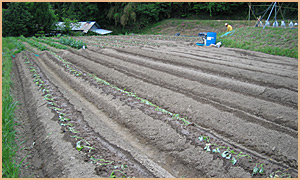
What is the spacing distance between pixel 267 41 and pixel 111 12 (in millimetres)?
25647

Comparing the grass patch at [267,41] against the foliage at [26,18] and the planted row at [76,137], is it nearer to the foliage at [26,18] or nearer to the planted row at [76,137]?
the planted row at [76,137]

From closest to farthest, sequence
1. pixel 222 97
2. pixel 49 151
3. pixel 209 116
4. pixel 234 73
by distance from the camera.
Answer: pixel 49 151 → pixel 209 116 → pixel 222 97 → pixel 234 73

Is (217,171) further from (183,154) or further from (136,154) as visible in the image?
(136,154)

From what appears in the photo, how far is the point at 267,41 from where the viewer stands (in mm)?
12555

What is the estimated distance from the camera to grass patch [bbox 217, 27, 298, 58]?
1105cm

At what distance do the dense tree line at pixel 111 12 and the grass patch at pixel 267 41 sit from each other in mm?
11281

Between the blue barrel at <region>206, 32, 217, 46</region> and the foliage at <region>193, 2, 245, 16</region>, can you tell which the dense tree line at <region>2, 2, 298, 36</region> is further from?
the blue barrel at <region>206, 32, 217, 46</region>

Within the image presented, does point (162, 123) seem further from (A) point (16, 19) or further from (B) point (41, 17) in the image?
(A) point (16, 19)

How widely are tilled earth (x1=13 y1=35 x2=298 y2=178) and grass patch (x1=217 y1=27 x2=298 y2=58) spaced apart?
2826 millimetres

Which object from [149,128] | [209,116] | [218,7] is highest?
[218,7]

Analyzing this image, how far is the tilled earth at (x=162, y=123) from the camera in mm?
3475

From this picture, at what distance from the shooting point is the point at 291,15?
883 inches

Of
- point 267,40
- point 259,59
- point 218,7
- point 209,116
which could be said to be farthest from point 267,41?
point 218,7

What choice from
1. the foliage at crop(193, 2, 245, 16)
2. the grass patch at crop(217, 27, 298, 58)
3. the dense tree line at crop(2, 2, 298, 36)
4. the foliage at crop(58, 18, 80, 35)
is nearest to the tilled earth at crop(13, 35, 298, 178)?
the grass patch at crop(217, 27, 298, 58)
